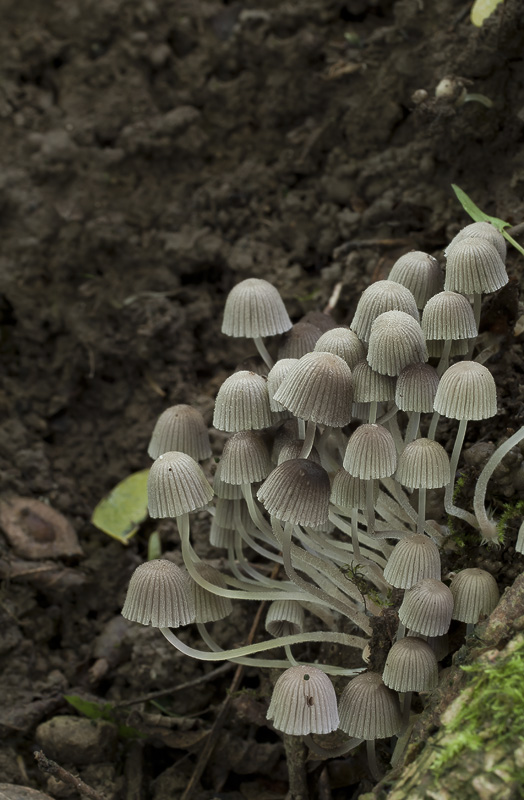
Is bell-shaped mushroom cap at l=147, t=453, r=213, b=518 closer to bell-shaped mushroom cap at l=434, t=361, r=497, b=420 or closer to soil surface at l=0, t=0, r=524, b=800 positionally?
bell-shaped mushroom cap at l=434, t=361, r=497, b=420

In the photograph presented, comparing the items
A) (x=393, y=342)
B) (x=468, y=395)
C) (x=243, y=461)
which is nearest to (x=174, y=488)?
(x=243, y=461)

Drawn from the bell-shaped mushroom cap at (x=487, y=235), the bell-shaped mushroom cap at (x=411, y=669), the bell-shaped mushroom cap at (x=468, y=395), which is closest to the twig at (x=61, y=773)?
the bell-shaped mushroom cap at (x=411, y=669)

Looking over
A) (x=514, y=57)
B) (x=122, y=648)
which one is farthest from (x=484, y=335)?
(x=122, y=648)

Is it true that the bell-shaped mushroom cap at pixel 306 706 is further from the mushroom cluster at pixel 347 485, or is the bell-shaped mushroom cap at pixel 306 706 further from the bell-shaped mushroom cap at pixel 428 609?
the bell-shaped mushroom cap at pixel 428 609

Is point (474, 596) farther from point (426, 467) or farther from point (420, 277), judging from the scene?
point (420, 277)

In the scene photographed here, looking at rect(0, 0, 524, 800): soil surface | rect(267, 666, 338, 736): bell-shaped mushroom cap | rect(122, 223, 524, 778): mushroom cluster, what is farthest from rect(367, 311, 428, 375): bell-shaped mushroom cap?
rect(0, 0, 524, 800): soil surface
